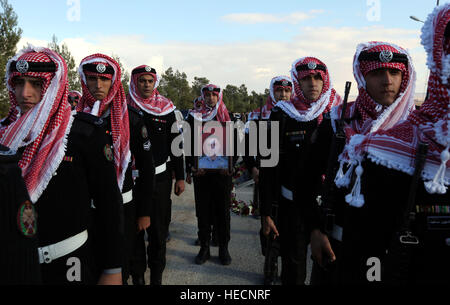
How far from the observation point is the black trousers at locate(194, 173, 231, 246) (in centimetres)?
517

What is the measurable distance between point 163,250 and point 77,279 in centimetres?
228

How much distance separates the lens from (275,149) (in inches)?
146

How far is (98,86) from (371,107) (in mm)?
2554

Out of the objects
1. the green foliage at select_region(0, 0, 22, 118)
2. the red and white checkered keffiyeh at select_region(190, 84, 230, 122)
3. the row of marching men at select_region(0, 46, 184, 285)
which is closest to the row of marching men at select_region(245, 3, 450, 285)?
the row of marching men at select_region(0, 46, 184, 285)

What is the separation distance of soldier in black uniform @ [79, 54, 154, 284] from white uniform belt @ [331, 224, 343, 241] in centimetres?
198

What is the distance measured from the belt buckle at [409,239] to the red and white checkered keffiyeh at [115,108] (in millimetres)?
2451

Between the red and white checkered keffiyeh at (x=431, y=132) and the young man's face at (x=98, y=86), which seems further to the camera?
the young man's face at (x=98, y=86)

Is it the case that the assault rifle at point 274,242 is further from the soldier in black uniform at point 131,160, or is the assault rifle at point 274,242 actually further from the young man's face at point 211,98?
the young man's face at point 211,98

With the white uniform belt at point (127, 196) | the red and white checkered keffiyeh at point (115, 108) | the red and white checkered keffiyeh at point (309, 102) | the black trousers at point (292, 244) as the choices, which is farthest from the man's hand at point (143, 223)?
the red and white checkered keffiyeh at point (309, 102)

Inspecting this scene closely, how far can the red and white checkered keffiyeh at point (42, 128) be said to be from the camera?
184 cm

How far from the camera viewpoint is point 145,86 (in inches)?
199

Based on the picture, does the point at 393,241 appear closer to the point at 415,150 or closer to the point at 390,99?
the point at 415,150

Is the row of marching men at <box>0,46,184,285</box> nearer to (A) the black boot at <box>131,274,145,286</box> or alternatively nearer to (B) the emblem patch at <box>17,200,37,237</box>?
(B) the emblem patch at <box>17,200,37,237</box>

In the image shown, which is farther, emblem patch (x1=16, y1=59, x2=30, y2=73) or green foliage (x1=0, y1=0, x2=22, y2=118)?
green foliage (x1=0, y1=0, x2=22, y2=118)
